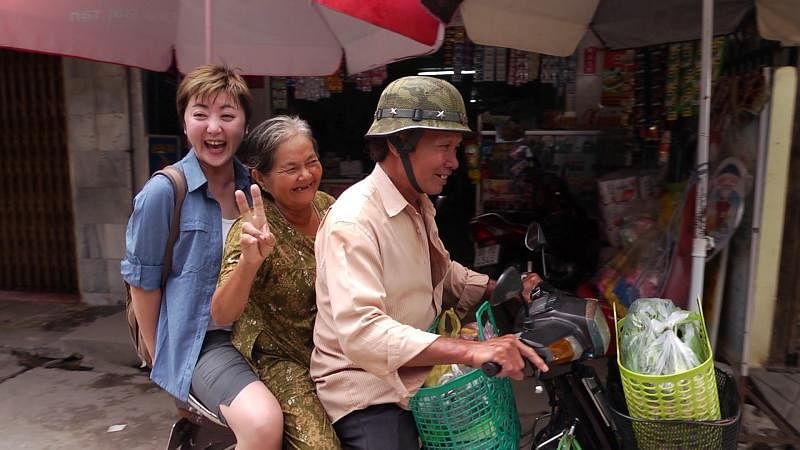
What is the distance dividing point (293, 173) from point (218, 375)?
2.29 ft

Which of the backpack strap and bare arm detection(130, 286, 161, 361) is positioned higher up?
the backpack strap

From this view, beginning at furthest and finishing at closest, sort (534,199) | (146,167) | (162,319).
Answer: (146,167), (534,199), (162,319)

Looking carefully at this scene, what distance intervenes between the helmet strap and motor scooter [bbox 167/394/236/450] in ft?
3.28

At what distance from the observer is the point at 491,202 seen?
5.84 metres

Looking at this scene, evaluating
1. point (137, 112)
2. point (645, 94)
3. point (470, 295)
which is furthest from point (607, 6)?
point (137, 112)

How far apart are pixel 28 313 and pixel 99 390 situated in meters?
2.14

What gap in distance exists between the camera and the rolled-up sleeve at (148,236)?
6.79ft

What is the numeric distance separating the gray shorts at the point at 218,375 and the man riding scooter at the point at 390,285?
279 mm

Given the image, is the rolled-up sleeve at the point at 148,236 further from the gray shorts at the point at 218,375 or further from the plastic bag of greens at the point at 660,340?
the plastic bag of greens at the point at 660,340

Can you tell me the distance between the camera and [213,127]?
2152 mm

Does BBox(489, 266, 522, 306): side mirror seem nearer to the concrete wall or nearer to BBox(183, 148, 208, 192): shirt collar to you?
BBox(183, 148, 208, 192): shirt collar

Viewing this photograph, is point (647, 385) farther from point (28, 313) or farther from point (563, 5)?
point (28, 313)

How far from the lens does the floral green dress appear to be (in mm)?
1921

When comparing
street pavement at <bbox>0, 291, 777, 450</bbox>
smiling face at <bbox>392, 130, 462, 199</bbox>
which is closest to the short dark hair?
smiling face at <bbox>392, 130, 462, 199</bbox>
